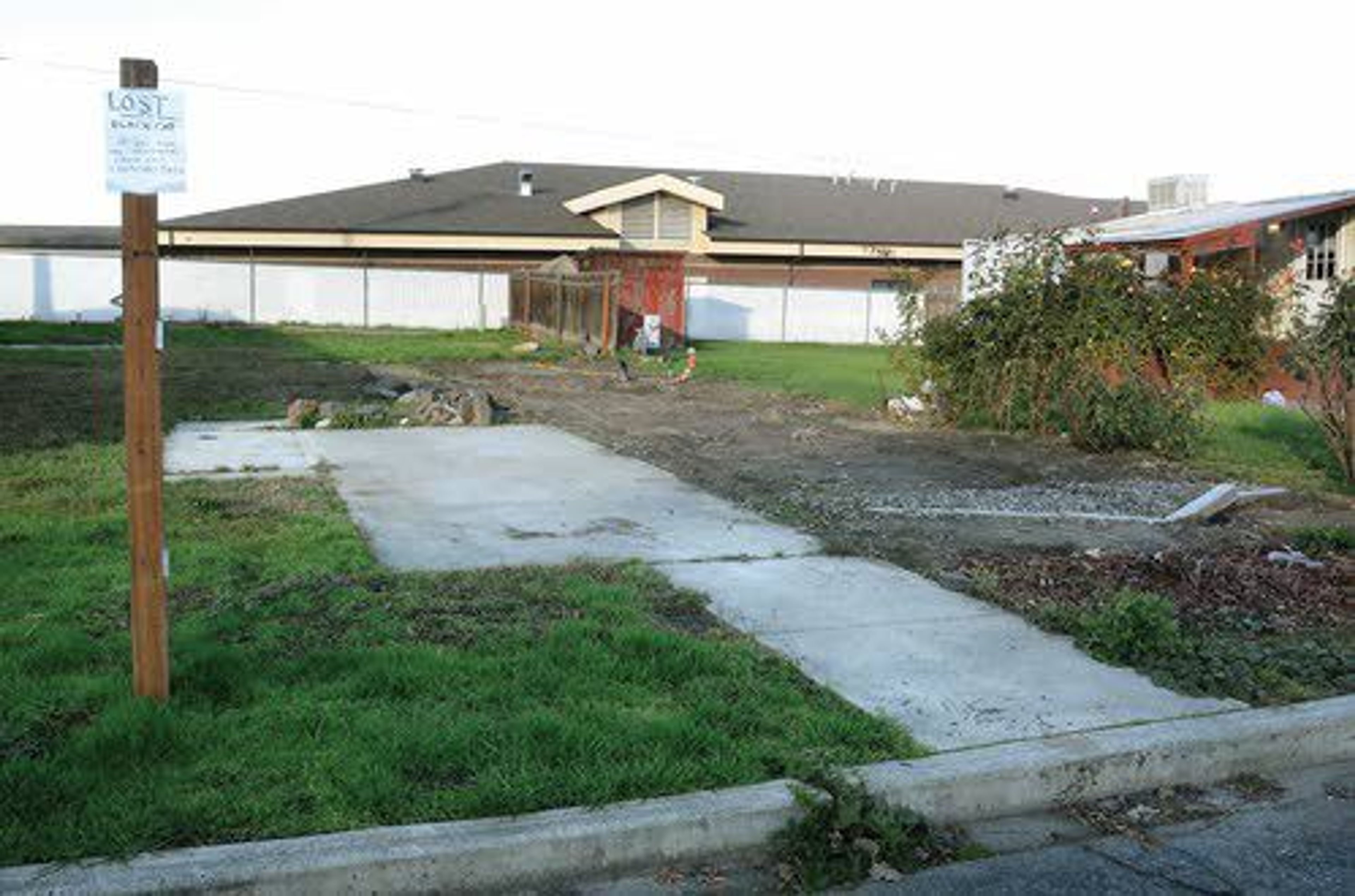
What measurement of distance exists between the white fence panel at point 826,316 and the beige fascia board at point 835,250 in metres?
2.58

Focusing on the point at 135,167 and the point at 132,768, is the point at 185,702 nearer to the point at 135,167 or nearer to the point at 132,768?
the point at 132,768

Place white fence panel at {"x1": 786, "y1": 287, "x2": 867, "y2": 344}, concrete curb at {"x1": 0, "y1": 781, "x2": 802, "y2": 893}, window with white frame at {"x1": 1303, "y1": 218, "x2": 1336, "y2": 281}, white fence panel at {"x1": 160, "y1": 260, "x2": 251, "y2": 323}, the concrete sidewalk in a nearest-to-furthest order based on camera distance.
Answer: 1. concrete curb at {"x1": 0, "y1": 781, "x2": 802, "y2": 893}
2. the concrete sidewalk
3. window with white frame at {"x1": 1303, "y1": 218, "x2": 1336, "y2": 281}
4. white fence panel at {"x1": 160, "y1": 260, "x2": 251, "y2": 323}
5. white fence panel at {"x1": 786, "y1": 287, "x2": 867, "y2": 344}

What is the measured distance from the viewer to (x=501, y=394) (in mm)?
20250

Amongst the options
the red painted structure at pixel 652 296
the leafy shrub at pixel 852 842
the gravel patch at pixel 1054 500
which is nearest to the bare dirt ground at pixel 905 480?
the gravel patch at pixel 1054 500

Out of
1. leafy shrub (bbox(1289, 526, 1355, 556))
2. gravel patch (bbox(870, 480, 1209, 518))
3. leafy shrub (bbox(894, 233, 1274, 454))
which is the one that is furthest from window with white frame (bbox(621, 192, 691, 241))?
leafy shrub (bbox(1289, 526, 1355, 556))

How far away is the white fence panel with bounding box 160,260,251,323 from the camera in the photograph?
132 ft

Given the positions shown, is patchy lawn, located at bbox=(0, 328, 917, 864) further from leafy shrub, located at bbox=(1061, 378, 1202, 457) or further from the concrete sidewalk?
leafy shrub, located at bbox=(1061, 378, 1202, 457)

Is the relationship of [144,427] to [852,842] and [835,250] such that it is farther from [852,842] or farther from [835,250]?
[835,250]

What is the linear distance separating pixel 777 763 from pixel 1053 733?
3.90 feet

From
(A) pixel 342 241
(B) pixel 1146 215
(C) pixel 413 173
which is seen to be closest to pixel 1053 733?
(B) pixel 1146 215

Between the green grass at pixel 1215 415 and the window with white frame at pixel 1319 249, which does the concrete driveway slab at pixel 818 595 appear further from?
the window with white frame at pixel 1319 249

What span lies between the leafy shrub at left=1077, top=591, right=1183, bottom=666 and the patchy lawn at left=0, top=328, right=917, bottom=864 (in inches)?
62.2

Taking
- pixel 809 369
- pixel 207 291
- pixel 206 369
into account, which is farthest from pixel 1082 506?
pixel 207 291

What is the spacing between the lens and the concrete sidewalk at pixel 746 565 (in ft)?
18.6
